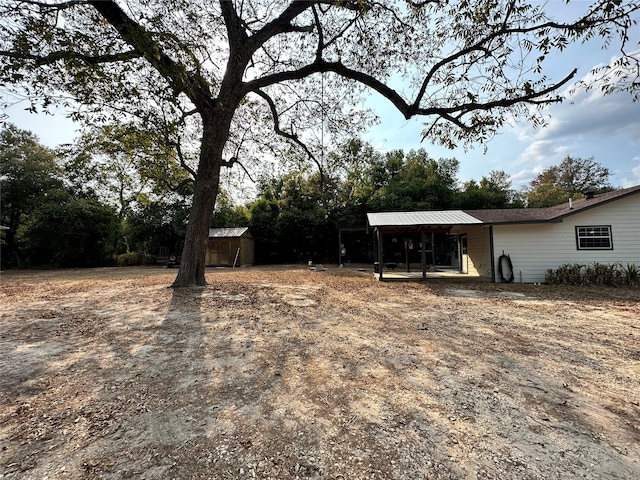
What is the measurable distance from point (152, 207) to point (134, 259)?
4295 millimetres

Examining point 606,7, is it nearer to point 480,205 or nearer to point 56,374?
point 56,374

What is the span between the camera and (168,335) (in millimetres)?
4074

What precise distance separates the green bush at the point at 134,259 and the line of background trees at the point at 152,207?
74mm

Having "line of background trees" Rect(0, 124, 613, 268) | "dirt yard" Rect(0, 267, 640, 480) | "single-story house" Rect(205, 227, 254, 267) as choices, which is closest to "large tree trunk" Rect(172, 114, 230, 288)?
"dirt yard" Rect(0, 267, 640, 480)

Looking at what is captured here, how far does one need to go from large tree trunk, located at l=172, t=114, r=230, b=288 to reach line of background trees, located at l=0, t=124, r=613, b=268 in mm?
9008

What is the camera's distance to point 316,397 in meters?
2.44

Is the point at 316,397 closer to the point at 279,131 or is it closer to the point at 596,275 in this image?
the point at 279,131

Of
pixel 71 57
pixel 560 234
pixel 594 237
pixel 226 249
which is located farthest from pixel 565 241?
pixel 226 249

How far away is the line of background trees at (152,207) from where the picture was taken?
62.8 feet

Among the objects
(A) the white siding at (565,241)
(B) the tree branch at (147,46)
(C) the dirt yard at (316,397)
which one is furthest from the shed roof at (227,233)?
(A) the white siding at (565,241)

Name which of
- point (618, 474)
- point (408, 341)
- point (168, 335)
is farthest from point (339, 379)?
point (168, 335)

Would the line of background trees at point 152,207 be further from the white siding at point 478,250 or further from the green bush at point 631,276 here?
the green bush at point 631,276

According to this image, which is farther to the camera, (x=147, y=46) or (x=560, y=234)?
(x=560, y=234)

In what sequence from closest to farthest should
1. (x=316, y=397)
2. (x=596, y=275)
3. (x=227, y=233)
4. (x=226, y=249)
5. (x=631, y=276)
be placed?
1. (x=316, y=397)
2. (x=631, y=276)
3. (x=596, y=275)
4. (x=227, y=233)
5. (x=226, y=249)
